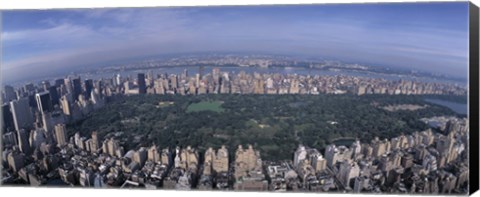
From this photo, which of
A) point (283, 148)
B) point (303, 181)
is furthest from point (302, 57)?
point (303, 181)

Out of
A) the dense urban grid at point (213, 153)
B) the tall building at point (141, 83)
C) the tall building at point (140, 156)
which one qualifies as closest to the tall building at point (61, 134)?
the dense urban grid at point (213, 153)

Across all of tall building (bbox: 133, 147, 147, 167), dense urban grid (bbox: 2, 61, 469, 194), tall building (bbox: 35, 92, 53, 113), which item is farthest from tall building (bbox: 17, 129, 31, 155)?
tall building (bbox: 133, 147, 147, 167)

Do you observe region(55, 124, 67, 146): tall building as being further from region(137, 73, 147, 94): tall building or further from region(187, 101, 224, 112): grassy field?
region(187, 101, 224, 112): grassy field

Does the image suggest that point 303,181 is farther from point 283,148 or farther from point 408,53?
point 408,53

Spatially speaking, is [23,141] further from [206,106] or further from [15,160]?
[206,106]

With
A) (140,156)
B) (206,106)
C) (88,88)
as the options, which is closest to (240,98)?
(206,106)

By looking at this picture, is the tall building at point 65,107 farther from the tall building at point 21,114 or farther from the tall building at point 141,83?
the tall building at point 141,83
